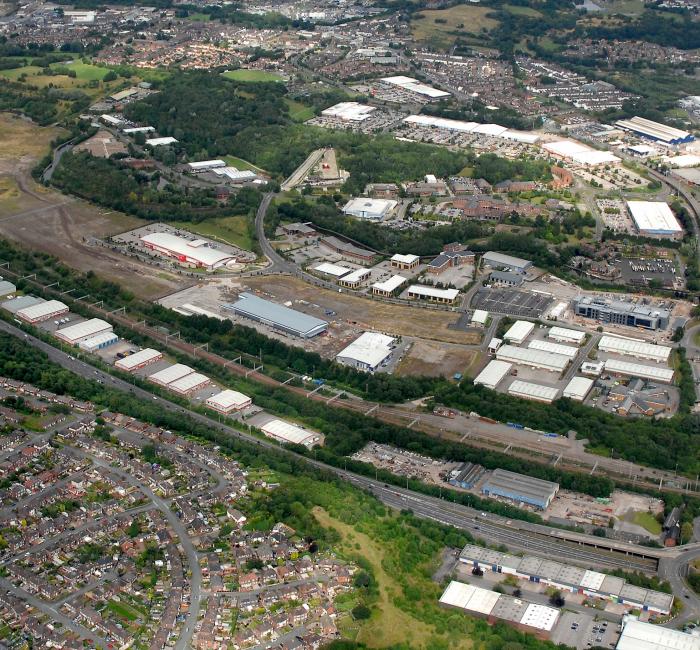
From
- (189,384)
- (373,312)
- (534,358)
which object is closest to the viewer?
(189,384)

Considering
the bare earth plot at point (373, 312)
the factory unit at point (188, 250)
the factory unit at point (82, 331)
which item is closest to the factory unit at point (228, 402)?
the factory unit at point (82, 331)

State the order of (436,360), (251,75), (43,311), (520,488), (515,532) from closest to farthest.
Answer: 1. (515,532)
2. (520,488)
3. (436,360)
4. (43,311)
5. (251,75)

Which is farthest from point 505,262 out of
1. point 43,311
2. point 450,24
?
point 450,24

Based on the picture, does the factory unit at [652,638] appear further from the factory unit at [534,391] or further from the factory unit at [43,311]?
the factory unit at [43,311]

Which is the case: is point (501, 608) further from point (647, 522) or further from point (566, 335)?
point (566, 335)

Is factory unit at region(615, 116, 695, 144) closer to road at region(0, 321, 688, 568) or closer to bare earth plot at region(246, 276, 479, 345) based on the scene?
bare earth plot at region(246, 276, 479, 345)

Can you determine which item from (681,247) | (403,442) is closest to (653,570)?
(403,442)
